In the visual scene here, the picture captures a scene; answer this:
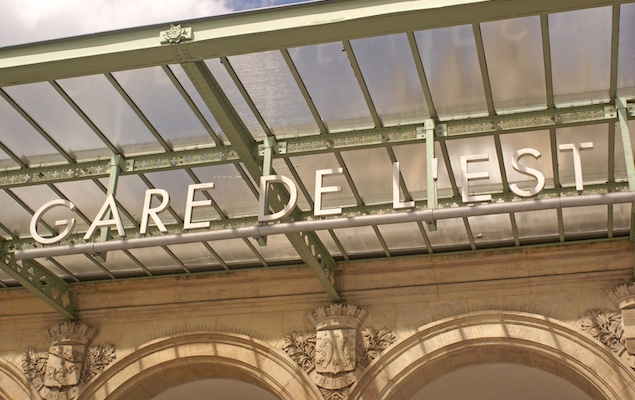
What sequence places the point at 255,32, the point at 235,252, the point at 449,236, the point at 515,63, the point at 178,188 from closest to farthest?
the point at 255,32 < the point at 515,63 < the point at 178,188 < the point at 449,236 < the point at 235,252

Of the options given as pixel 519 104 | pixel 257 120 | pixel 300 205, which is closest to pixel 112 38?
pixel 257 120

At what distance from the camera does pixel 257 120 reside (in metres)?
13.3

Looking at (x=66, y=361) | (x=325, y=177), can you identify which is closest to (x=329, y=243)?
(x=325, y=177)

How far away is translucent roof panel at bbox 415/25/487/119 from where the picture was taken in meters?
11.7

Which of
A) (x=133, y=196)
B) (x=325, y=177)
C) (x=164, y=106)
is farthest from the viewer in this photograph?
(x=133, y=196)

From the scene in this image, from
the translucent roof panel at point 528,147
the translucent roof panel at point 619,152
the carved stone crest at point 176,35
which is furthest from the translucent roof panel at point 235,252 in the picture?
the translucent roof panel at point 619,152

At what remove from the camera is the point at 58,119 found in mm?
13625

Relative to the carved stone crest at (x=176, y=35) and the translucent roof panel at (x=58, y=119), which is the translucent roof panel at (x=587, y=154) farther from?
the translucent roof panel at (x=58, y=119)

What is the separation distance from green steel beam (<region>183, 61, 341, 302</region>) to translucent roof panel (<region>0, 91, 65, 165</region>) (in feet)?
11.7

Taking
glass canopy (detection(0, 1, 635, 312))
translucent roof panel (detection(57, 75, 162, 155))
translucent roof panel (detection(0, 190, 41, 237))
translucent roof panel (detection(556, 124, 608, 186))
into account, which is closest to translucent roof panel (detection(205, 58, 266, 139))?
glass canopy (detection(0, 1, 635, 312))

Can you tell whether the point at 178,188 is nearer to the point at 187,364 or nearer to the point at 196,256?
the point at 196,256

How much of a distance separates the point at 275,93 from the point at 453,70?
9.07 feet

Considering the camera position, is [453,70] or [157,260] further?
[157,260]

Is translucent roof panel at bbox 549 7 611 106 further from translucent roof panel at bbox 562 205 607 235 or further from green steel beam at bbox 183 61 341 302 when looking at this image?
green steel beam at bbox 183 61 341 302
